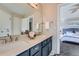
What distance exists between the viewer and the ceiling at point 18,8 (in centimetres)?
171

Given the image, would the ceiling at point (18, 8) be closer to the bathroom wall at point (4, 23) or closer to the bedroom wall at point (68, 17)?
the bathroom wall at point (4, 23)

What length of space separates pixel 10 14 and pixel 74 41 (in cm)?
91

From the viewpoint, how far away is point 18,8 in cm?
179

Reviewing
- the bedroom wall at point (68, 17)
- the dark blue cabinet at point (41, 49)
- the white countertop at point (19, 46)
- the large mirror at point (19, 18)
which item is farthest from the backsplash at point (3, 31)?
the bedroom wall at point (68, 17)

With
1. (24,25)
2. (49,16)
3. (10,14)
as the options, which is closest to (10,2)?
(10,14)

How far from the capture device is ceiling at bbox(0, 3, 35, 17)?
171 cm

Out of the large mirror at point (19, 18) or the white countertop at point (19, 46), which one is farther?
the large mirror at point (19, 18)

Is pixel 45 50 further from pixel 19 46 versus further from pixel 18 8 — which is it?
pixel 18 8

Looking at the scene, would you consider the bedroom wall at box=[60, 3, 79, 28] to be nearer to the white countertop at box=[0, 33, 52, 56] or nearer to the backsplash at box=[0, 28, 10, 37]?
the white countertop at box=[0, 33, 52, 56]

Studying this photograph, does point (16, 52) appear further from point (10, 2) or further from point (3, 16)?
point (10, 2)

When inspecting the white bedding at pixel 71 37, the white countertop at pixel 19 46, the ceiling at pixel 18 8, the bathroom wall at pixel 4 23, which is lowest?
the white countertop at pixel 19 46

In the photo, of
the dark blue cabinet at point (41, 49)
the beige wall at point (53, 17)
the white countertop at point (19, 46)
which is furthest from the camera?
the beige wall at point (53, 17)

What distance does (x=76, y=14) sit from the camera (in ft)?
5.82

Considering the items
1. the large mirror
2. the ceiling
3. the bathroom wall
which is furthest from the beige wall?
the bathroom wall
